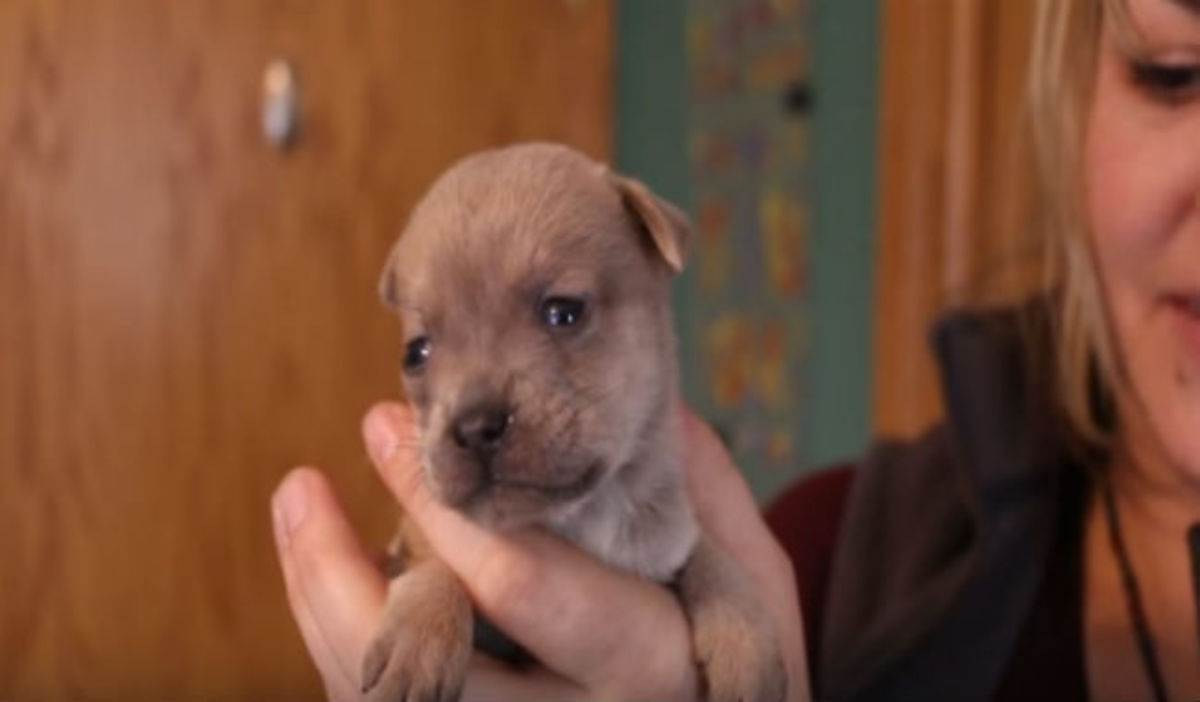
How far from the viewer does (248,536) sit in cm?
249

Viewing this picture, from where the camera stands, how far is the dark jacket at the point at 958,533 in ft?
4.67

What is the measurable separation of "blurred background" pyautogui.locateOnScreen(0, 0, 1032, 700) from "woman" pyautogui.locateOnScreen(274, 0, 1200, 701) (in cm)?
67

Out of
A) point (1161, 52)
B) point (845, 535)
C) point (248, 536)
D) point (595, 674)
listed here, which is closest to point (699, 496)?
point (595, 674)

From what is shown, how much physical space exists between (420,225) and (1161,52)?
717 millimetres

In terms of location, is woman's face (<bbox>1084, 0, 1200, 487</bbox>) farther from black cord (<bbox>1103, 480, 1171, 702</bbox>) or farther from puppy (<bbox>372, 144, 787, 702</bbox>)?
puppy (<bbox>372, 144, 787, 702</bbox>)

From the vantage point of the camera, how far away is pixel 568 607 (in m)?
1.00

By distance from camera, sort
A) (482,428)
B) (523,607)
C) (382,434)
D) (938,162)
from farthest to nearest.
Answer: (938,162) < (382,434) < (523,607) < (482,428)

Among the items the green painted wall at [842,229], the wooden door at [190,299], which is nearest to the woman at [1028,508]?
the green painted wall at [842,229]

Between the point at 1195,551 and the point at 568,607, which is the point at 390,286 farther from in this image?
the point at 1195,551

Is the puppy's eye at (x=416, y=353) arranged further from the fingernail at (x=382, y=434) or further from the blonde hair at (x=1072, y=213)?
the blonde hair at (x=1072, y=213)

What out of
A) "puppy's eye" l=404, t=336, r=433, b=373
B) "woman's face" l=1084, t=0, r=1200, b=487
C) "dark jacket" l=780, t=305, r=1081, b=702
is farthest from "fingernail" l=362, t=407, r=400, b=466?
"woman's face" l=1084, t=0, r=1200, b=487

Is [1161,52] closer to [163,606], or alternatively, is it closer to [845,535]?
[845,535]

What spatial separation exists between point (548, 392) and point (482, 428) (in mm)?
54

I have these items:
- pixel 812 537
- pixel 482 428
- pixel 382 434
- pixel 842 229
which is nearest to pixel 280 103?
pixel 842 229
